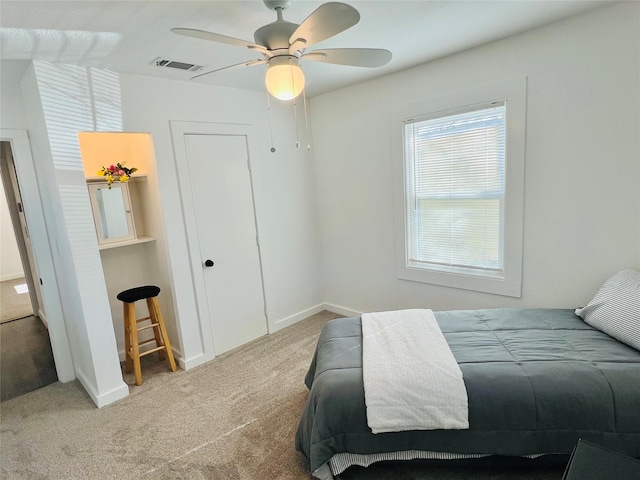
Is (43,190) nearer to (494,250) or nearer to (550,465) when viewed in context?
(494,250)

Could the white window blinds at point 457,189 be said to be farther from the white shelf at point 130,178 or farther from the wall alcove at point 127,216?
the white shelf at point 130,178

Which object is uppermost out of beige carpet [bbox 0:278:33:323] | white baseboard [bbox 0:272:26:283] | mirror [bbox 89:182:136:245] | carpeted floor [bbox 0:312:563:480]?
mirror [bbox 89:182:136:245]

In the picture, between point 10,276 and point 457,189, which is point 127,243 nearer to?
point 457,189

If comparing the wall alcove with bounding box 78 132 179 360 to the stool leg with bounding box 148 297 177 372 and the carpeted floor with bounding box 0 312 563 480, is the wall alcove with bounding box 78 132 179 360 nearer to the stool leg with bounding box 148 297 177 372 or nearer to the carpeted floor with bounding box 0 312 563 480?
the stool leg with bounding box 148 297 177 372

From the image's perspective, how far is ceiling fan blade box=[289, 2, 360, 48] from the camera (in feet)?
4.12

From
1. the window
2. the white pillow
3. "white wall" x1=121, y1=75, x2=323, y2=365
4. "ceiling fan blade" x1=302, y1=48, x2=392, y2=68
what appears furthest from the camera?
"white wall" x1=121, y1=75, x2=323, y2=365

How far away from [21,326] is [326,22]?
5.15 metres

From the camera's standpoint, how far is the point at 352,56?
179 cm

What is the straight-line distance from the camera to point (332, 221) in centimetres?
397

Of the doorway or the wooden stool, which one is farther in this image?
the doorway

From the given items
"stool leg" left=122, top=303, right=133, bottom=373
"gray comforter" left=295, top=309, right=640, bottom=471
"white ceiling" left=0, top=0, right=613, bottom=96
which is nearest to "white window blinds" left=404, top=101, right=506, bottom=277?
"white ceiling" left=0, top=0, right=613, bottom=96

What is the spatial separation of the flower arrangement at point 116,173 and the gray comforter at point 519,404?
2307 millimetres

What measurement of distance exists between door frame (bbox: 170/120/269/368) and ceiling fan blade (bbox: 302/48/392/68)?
159 cm

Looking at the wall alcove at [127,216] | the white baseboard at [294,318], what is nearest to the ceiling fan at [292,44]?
the wall alcove at [127,216]
